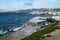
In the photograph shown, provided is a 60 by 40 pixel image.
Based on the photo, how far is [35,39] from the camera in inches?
314

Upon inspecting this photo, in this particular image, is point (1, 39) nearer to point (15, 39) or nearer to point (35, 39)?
point (15, 39)

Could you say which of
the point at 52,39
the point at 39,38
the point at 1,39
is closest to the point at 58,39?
the point at 52,39

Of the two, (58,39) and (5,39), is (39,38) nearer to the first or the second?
(58,39)

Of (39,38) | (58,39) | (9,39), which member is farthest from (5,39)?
(58,39)

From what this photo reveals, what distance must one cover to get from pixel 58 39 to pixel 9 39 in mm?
3128

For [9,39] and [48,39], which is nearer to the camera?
[48,39]

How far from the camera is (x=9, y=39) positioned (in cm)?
1002

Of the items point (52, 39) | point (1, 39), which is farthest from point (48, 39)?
point (1, 39)

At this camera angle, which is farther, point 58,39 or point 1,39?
point 1,39

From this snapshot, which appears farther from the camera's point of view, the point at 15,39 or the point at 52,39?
the point at 15,39

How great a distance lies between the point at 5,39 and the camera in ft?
32.9

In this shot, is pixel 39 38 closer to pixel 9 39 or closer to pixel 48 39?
pixel 48 39

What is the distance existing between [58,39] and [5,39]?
3.29 metres

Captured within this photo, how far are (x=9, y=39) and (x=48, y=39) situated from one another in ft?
8.91
